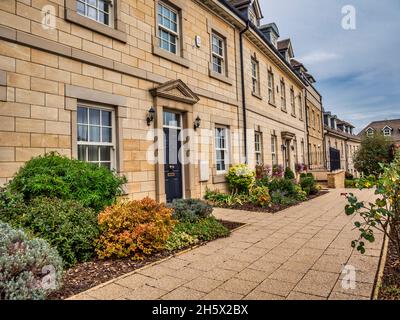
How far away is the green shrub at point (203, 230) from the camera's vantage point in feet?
16.8

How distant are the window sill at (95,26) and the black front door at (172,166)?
9.33 feet

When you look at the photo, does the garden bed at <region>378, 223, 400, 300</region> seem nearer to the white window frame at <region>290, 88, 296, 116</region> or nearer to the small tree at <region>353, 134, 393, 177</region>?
the white window frame at <region>290, 88, 296, 116</region>

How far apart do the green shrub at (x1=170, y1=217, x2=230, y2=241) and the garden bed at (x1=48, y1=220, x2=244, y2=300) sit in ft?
2.54

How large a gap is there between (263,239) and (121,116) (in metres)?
4.40

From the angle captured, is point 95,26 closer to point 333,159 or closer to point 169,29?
point 169,29

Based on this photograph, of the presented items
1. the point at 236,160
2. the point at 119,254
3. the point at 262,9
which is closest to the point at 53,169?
the point at 119,254

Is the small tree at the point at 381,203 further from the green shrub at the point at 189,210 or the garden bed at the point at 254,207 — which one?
the garden bed at the point at 254,207

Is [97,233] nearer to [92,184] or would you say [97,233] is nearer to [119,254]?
[119,254]

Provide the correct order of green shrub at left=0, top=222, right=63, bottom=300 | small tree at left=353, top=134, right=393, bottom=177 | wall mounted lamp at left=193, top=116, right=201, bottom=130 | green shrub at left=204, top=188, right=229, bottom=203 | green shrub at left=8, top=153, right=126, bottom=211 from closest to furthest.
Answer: green shrub at left=0, top=222, right=63, bottom=300
green shrub at left=8, top=153, right=126, bottom=211
wall mounted lamp at left=193, top=116, right=201, bottom=130
green shrub at left=204, top=188, right=229, bottom=203
small tree at left=353, top=134, right=393, bottom=177

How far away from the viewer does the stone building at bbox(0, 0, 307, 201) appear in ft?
17.1

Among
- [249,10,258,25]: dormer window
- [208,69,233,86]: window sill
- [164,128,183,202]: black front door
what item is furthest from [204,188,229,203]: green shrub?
[249,10,258,25]: dormer window

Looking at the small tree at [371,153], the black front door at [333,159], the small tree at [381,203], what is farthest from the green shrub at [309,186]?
the small tree at [371,153]

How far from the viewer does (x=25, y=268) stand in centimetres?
276

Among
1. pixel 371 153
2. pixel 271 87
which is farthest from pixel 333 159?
pixel 271 87
